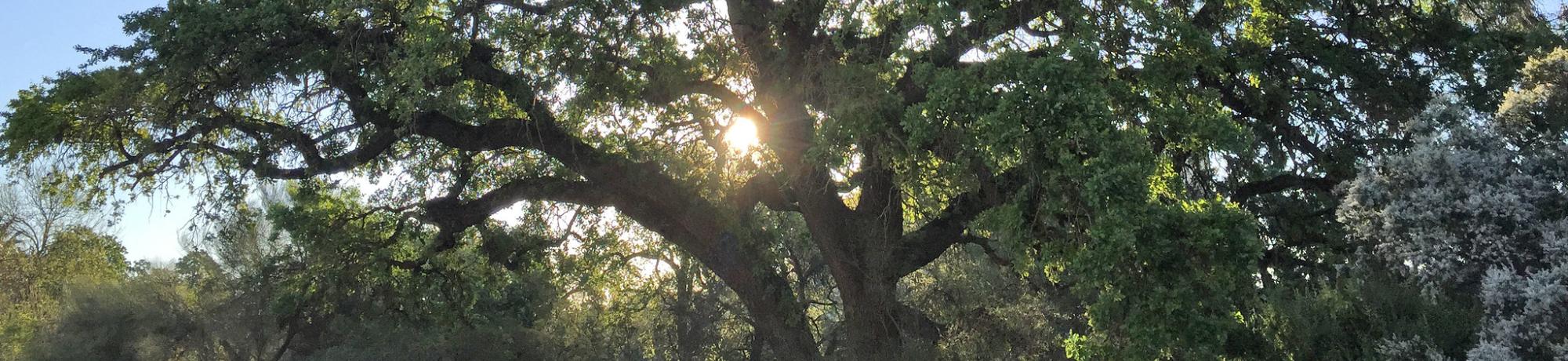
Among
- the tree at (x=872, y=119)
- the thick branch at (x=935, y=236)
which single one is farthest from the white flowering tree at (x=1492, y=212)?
the thick branch at (x=935, y=236)

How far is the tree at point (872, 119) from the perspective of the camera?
6.96 metres

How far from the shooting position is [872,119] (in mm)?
8344

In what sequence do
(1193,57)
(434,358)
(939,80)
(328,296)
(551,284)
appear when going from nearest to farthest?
(939,80), (1193,57), (328,296), (551,284), (434,358)

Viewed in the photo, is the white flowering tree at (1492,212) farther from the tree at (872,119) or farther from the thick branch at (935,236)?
the thick branch at (935,236)

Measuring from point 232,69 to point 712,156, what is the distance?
469 cm

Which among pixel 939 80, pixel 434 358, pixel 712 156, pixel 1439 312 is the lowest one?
pixel 1439 312

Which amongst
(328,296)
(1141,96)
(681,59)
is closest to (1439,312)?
(1141,96)

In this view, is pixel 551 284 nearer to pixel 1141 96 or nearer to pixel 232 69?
pixel 232 69

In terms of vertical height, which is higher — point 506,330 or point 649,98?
point 506,330

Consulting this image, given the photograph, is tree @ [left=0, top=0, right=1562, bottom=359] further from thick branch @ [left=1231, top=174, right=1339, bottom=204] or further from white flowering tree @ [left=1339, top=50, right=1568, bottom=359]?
white flowering tree @ [left=1339, top=50, right=1568, bottom=359]

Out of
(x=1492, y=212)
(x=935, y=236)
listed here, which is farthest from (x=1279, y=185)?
(x=1492, y=212)

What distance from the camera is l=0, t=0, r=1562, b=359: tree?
696 cm

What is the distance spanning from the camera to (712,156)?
11117 mm

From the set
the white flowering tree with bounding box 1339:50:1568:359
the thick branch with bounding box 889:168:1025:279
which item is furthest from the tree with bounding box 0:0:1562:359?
the white flowering tree with bounding box 1339:50:1568:359
